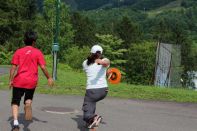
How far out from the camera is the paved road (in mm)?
8898

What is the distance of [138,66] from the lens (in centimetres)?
7575

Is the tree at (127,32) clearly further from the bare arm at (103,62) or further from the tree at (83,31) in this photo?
the bare arm at (103,62)

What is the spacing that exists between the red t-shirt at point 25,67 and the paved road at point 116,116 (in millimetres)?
837

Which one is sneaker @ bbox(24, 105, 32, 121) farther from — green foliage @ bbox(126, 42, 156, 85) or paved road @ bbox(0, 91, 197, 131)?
green foliage @ bbox(126, 42, 156, 85)

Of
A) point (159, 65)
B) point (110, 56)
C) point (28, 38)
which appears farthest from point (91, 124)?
point (110, 56)

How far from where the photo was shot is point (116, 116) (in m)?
10.5

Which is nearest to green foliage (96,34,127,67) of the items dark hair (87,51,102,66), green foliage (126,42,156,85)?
green foliage (126,42,156,85)

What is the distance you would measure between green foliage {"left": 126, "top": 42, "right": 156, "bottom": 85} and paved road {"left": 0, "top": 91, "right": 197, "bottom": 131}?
2339 inches

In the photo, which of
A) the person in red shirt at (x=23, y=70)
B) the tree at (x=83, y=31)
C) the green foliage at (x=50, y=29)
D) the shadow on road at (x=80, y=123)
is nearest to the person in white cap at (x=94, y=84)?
the shadow on road at (x=80, y=123)

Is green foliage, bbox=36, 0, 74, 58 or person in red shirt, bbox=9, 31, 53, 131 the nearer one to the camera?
person in red shirt, bbox=9, 31, 53, 131

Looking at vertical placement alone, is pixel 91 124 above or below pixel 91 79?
below

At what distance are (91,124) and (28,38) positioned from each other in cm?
179

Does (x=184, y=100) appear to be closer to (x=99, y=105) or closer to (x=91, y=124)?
(x=99, y=105)

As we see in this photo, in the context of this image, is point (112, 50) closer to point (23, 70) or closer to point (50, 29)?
point (50, 29)
